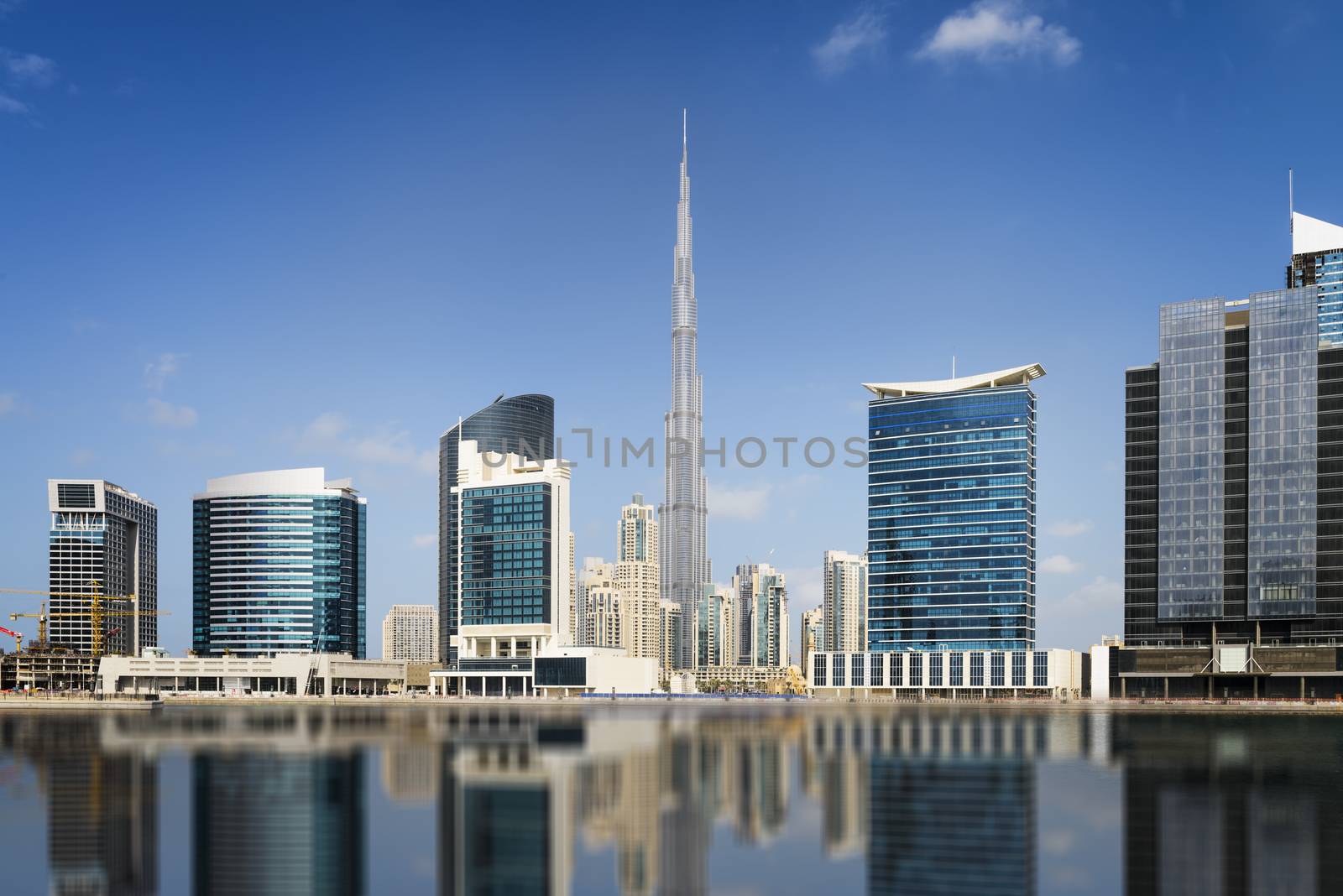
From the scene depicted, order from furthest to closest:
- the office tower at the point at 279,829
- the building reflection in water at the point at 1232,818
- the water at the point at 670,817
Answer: the water at the point at 670,817 → the office tower at the point at 279,829 → the building reflection in water at the point at 1232,818

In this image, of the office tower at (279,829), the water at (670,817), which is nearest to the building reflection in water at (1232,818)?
the water at (670,817)

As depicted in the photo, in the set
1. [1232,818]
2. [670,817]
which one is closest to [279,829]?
[670,817]

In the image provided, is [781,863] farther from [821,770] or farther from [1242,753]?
[1242,753]

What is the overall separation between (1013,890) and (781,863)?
827 centimetres

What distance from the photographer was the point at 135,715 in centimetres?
18150

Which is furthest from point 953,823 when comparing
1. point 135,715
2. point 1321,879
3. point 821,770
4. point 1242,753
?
point 135,715

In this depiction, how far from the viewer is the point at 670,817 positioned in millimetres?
52938

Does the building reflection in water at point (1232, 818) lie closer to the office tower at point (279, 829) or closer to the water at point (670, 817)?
the water at point (670, 817)

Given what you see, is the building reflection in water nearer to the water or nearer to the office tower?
the water

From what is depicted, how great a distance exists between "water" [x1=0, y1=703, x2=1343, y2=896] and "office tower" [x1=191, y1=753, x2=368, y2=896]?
195 mm

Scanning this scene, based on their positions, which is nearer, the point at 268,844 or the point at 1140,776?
the point at 268,844

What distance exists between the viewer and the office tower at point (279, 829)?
130ft

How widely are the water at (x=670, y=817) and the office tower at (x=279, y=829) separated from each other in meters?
0.19

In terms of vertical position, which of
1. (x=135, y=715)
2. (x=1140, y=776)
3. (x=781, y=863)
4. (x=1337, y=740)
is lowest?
(x=135, y=715)
